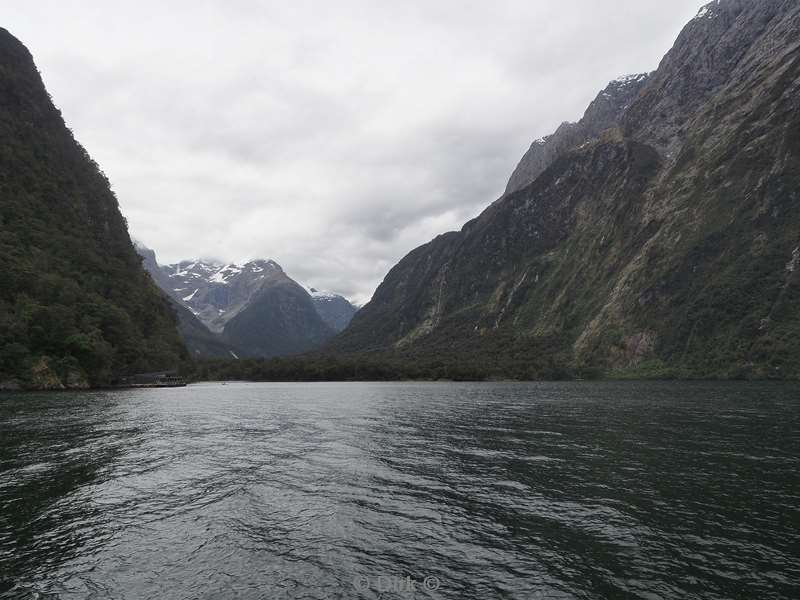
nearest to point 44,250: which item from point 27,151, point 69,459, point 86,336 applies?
point 86,336

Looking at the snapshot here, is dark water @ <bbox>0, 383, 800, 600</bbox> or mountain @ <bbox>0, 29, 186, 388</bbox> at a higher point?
mountain @ <bbox>0, 29, 186, 388</bbox>

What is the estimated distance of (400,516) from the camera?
2430 cm

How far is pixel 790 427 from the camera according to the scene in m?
52.1

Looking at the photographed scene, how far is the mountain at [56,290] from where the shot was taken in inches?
4641

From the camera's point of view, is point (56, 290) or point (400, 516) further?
point (56, 290)

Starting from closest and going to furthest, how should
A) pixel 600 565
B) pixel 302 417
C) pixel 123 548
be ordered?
1. pixel 600 565
2. pixel 123 548
3. pixel 302 417

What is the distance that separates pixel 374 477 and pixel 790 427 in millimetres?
48467

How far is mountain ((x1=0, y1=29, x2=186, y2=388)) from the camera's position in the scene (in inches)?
4641

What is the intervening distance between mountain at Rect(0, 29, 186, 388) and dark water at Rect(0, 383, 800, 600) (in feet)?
284

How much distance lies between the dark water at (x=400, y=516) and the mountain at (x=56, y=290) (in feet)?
284

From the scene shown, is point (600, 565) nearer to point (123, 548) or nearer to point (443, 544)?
point (443, 544)

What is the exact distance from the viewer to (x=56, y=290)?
135 meters

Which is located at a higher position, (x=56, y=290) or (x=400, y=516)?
(x=56, y=290)

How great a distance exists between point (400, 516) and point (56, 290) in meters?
148
